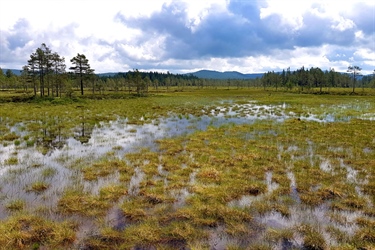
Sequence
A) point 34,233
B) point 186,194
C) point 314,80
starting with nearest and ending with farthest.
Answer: point 34,233 < point 186,194 < point 314,80

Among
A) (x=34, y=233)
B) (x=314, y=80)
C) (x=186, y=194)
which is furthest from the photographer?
(x=314, y=80)

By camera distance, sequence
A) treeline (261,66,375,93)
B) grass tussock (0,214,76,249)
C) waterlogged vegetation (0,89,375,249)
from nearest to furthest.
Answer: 1. grass tussock (0,214,76,249)
2. waterlogged vegetation (0,89,375,249)
3. treeline (261,66,375,93)

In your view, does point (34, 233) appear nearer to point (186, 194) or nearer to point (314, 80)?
point (186, 194)

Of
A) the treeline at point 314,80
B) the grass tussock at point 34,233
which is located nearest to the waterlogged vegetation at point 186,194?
the grass tussock at point 34,233

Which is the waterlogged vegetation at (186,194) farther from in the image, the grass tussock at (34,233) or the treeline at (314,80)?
the treeline at (314,80)

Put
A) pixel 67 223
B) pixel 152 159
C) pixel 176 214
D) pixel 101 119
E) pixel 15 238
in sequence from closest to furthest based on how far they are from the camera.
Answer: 1. pixel 15 238
2. pixel 67 223
3. pixel 176 214
4. pixel 152 159
5. pixel 101 119

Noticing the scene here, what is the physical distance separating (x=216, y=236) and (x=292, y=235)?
7.51 ft

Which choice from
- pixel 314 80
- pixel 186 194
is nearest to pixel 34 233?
pixel 186 194

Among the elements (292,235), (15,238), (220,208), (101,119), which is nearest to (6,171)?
(15,238)

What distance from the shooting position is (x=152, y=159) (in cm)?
1451

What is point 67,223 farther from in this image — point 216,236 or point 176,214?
point 216,236

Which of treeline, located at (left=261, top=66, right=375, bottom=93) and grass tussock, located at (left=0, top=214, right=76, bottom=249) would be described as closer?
grass tussock, located at (left=0, top=214, right=76, bottom=249)

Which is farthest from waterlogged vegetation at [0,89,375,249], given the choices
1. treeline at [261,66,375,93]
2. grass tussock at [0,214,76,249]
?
treeline at [261,66,375,93]

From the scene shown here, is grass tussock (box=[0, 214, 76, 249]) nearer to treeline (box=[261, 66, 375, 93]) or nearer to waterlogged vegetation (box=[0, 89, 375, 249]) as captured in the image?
waterlogged vegetation (box=[0, 89, 375, 249])
